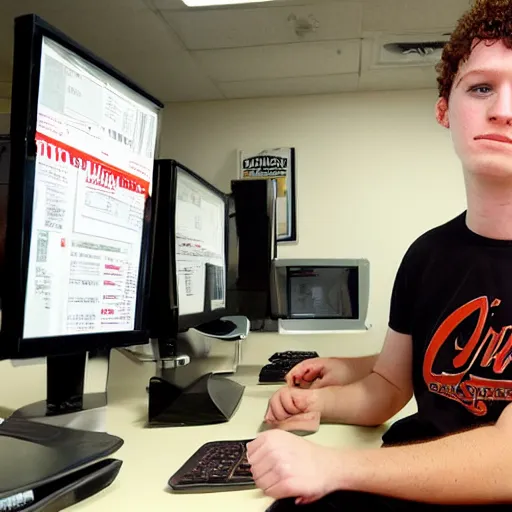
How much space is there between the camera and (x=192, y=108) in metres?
3.57

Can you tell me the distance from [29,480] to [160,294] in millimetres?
496

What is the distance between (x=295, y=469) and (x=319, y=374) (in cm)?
49

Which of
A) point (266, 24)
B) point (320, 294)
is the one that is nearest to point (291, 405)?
point (320, 294)

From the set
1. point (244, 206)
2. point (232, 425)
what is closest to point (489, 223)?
point (232, 425)

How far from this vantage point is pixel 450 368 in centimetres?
70

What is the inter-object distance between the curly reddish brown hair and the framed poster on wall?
2.56 meters

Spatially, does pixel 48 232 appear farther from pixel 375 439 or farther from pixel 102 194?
pixel 375 439

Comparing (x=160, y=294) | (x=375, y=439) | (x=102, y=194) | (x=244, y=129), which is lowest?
(x=375, y=439)

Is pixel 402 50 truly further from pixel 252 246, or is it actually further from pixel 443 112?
pixel 443 112

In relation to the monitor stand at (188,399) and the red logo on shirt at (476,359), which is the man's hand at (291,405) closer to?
the monitor stand at (188,399)

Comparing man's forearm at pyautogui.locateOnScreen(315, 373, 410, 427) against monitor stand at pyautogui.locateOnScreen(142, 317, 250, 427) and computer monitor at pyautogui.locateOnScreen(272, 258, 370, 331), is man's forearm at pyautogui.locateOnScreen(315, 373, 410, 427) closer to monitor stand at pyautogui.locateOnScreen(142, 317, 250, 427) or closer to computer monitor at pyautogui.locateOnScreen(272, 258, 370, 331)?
monitor stand at pyautogui.locateOnScreen(142, 317, 250, 427)

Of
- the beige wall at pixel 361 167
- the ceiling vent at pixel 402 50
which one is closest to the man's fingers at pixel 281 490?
the ceiling vent at pixel 402 50

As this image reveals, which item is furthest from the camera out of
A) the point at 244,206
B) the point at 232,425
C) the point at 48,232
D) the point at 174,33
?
the point at 174,33

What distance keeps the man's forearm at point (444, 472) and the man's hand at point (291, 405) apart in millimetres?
339
